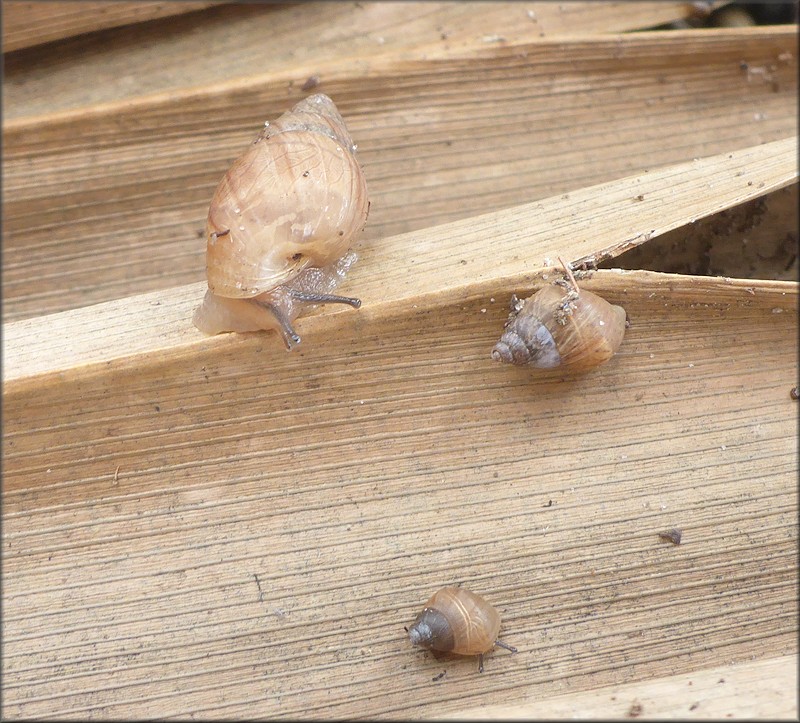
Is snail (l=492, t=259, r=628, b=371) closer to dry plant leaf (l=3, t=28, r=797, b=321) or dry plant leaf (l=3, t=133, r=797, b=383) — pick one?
dry plant leaf (l=3, t=133, r=797, b=383)

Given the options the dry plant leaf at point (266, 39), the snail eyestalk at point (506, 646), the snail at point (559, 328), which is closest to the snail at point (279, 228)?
the snail at point (559, 328)

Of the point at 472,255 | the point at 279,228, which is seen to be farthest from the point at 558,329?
the point at 279,228

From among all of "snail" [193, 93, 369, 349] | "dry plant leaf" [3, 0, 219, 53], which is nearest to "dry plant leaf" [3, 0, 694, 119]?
"dry plant leaf" [3, 0, 219, 53]

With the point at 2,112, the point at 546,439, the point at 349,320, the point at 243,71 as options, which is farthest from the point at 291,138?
the point at 2,112

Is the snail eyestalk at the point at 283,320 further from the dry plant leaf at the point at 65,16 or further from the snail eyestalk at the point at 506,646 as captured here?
the dry plant leaf at the point at 65,16

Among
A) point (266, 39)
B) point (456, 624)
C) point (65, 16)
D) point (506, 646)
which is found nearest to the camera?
point (456, 624)

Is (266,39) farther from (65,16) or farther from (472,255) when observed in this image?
(472,255)
